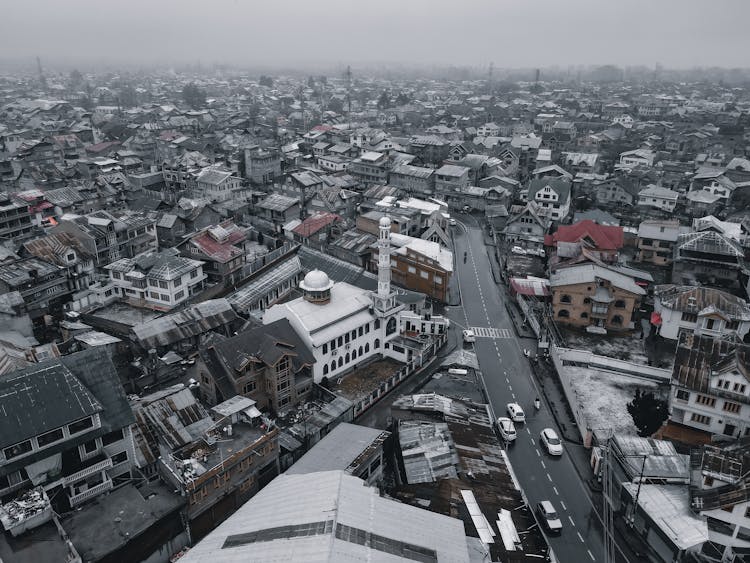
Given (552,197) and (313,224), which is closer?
(313,224)

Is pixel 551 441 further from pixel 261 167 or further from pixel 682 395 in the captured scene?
pixel 261 167

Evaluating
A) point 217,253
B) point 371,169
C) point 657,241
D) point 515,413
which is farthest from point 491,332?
point 371,169

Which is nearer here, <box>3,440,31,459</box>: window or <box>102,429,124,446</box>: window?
<box>3,440,31,459</box>: window

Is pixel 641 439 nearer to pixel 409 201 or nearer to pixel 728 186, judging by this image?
pixel 409 201

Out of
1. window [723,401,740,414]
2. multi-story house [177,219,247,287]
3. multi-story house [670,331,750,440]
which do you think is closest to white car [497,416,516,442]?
multi-story house [670,331,750,440]

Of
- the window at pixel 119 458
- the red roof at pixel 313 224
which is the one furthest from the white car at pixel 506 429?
the red roof at pixel 313 224

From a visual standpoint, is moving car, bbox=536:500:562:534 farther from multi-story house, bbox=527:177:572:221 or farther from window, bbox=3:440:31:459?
multi-story house, bbox=527:177:572:221
